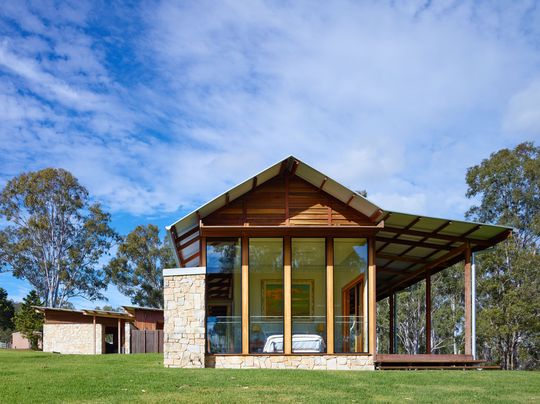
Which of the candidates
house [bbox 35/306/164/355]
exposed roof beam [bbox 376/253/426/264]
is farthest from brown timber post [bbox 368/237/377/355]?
house [bbox 35/306/164/355]

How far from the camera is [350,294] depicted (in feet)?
50.9

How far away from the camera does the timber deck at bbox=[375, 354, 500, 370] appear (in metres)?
15.0

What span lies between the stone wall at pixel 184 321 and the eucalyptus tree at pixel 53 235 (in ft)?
100

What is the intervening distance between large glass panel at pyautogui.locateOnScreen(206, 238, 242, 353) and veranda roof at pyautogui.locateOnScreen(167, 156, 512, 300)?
0.95 meters

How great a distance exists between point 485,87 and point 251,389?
1673cm

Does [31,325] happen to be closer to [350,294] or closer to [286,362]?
[286,362]

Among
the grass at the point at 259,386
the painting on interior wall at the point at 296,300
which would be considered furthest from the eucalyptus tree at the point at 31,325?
the grass at the point at 259,386

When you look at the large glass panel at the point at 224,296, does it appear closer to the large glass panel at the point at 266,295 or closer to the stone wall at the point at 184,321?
the large glass panel at the point at 266,295

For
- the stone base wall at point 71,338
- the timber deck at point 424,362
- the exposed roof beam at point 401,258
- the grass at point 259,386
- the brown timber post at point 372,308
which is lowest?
the stone base wall at point 71,338

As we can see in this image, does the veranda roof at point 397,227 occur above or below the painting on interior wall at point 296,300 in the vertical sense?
above

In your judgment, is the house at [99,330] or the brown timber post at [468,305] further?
the house at [99,330]

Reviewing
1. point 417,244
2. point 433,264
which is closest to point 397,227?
point 417,244

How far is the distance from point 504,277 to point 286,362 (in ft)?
65.2

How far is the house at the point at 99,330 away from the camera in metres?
31.7
